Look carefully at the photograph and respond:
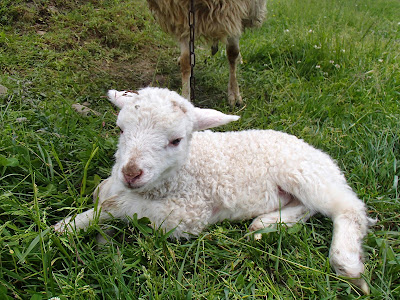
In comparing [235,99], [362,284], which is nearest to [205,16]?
[235,99]

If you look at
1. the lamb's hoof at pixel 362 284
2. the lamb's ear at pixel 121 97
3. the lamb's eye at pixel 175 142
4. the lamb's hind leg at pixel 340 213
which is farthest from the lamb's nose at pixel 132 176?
the lamb's hoof at pixel 362 284

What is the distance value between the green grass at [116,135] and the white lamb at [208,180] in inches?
4.1

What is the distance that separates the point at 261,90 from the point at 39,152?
287 cm

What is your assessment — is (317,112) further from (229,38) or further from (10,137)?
(10,137)

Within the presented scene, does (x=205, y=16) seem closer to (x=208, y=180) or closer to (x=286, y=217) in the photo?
(x=208, y=180)

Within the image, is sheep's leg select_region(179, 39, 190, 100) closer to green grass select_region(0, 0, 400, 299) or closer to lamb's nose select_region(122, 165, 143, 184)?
green grass select_region(0, 0, 400, 299)

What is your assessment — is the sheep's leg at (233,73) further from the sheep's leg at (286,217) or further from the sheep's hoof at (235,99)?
the sheep's leg at (286,217)

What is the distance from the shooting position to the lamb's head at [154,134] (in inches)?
68.6

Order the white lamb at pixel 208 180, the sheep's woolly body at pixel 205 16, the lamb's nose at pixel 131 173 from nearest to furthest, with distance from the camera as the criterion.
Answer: the lamb's nose at pixel 131 173
the white lamb at pixel 208 180
the sheep's woolly body at pixel 205 16

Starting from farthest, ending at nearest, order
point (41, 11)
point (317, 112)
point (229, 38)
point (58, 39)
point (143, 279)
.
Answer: point (41, 11)
point (58, 39)
point (229, 38)
point (317, 112)
point (143, 279)

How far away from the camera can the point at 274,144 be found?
2525 mm

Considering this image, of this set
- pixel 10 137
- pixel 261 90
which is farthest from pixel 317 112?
pixel 10 137

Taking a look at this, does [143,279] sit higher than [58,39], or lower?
lower

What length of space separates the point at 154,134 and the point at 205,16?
225cm
